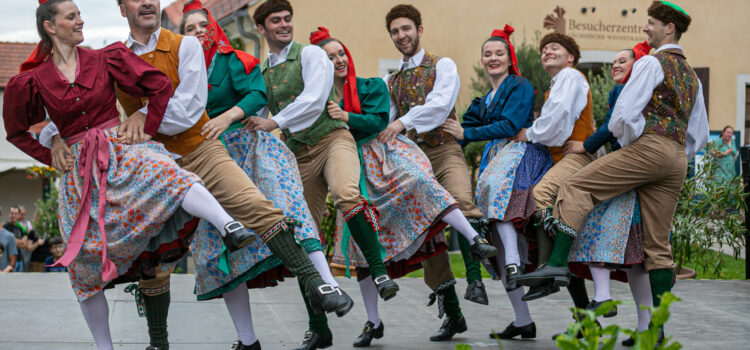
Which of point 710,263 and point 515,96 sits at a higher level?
point 515,96

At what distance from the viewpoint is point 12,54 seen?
33.4m

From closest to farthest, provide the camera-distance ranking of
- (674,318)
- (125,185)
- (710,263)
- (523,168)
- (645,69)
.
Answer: (125,185)
(645,69)
(523,168)
(674,318)
(710,263)

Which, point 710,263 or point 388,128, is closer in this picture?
point 388,128

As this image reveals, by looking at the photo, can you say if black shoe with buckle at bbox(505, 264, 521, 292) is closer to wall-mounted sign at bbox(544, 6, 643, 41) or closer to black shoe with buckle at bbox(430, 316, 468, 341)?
black shoe with buckle at bbox(430, 316, 468, 341)

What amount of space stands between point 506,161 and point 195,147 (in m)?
1.99

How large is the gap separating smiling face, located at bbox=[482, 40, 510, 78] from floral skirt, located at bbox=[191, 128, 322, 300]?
1.56m

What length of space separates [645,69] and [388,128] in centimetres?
160

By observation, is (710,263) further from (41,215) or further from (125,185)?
(41,215)

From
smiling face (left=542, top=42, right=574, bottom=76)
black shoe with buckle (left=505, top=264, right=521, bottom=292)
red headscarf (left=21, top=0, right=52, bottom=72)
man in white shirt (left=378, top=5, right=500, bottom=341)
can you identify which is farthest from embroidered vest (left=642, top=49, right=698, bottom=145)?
red headscarf (left=21, top=0, right=52, bottom=72)

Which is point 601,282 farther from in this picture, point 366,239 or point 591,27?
point 591,27

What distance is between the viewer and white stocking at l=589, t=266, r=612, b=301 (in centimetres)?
537

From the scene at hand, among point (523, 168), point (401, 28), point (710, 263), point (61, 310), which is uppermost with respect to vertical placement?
point (401, 28)

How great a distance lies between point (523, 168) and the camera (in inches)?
224

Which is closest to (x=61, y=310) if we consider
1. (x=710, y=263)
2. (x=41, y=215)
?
(x=710, y=263)
